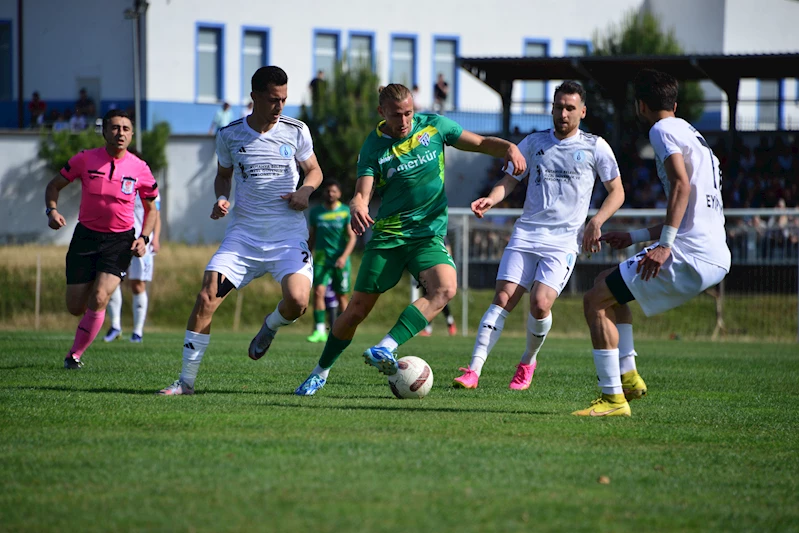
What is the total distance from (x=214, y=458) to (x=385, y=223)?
9.22ft

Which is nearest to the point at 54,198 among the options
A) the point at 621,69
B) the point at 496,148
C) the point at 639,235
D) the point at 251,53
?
the point at 496,148

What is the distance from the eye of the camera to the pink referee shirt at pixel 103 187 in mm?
9883

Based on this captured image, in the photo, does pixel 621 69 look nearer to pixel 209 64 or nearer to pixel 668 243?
pixel 209 64

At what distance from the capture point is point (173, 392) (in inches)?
303

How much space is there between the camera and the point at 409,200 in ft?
24.7

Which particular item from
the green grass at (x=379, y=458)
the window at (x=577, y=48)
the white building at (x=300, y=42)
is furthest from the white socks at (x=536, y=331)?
the window at (x=577, y=48)

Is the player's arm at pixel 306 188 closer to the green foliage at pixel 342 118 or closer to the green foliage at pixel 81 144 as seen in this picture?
the green foliage at pixel 342 118

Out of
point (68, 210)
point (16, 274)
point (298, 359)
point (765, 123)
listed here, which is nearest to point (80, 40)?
point (68, 210)

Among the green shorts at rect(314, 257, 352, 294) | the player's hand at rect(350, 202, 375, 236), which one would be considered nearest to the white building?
the green shorts at rect(314, 257, 352, 294)

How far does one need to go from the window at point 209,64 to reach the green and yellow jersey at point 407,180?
36809 mm

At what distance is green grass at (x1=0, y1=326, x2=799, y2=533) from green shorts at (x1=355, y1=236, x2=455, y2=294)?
33.4 inches

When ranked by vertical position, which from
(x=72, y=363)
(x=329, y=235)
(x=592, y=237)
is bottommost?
(x=72, y=363)

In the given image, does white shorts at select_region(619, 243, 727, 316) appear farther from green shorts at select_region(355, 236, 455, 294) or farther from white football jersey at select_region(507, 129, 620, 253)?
white football jersey at select_region(507, 129, 620, 253)

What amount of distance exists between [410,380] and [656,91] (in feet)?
8.44
